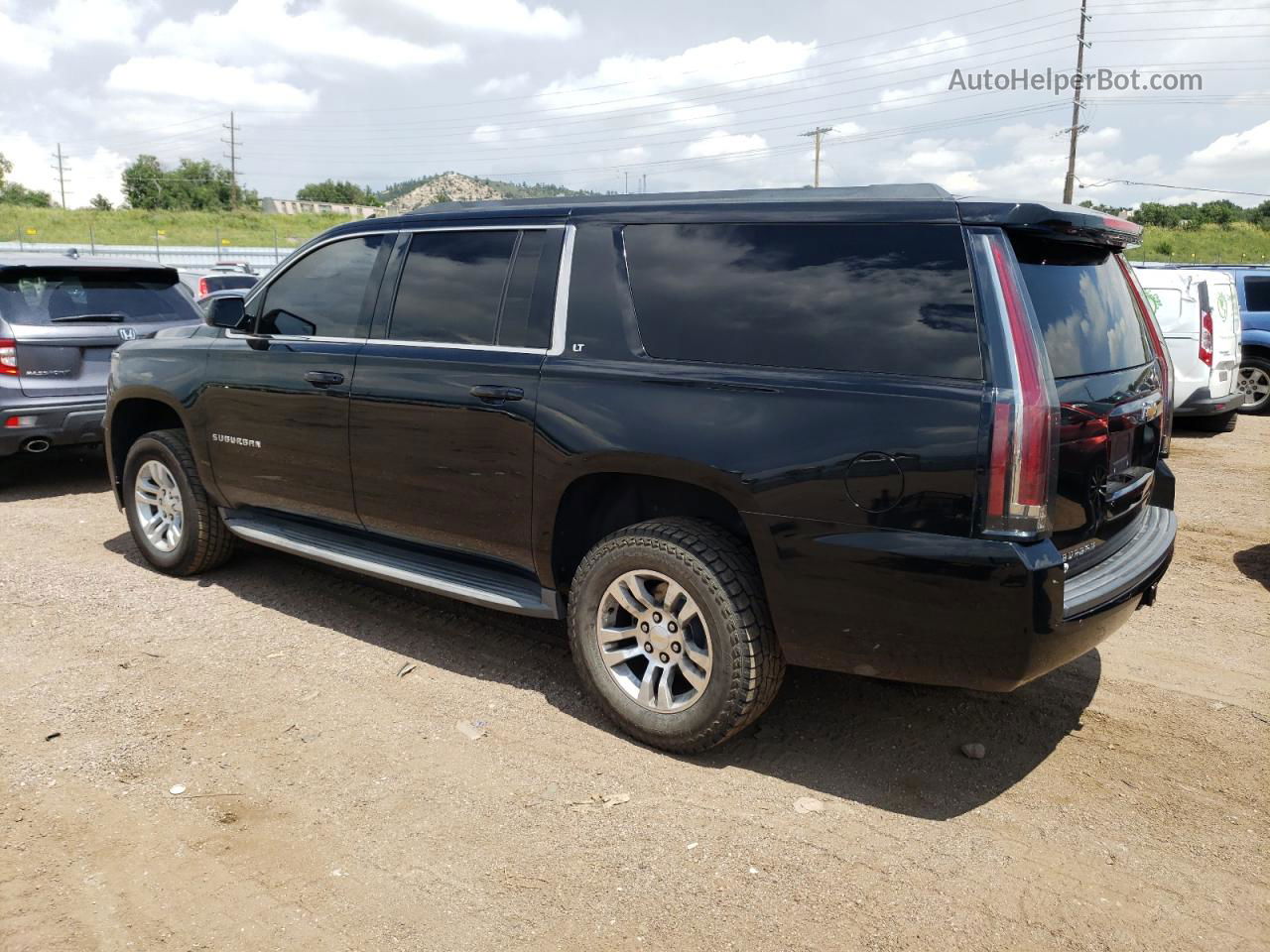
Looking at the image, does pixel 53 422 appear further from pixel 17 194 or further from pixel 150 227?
pixel 17 194

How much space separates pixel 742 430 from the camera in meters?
3.37

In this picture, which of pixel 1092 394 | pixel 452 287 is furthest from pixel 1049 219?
pixel 452 287

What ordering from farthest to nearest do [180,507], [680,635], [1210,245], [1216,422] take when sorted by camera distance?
[1210,245] < [1216,422] < [180,507] < [680,635]

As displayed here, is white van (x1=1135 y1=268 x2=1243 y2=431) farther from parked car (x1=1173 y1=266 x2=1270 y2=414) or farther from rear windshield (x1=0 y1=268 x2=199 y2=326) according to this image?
rear windshield (x1=0 y1=268 x2=199 y2=326)

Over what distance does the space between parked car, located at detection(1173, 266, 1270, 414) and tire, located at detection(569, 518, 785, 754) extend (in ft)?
39.3

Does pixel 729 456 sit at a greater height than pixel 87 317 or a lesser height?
lesser

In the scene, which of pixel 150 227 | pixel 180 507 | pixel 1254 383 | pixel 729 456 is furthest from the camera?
pixel 150 227

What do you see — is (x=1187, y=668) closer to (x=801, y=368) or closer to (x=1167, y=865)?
(x=1167, y=865)

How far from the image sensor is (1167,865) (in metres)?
3.07

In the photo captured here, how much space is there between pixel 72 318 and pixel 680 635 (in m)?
6.47

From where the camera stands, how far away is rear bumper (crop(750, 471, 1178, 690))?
9.80 feet

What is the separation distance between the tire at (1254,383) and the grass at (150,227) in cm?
4265

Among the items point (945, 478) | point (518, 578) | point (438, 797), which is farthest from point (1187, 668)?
point (438, 797)

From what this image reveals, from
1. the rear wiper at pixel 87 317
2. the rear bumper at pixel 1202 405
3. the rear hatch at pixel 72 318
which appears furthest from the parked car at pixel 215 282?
the rear bumper at pixel 1202 405
